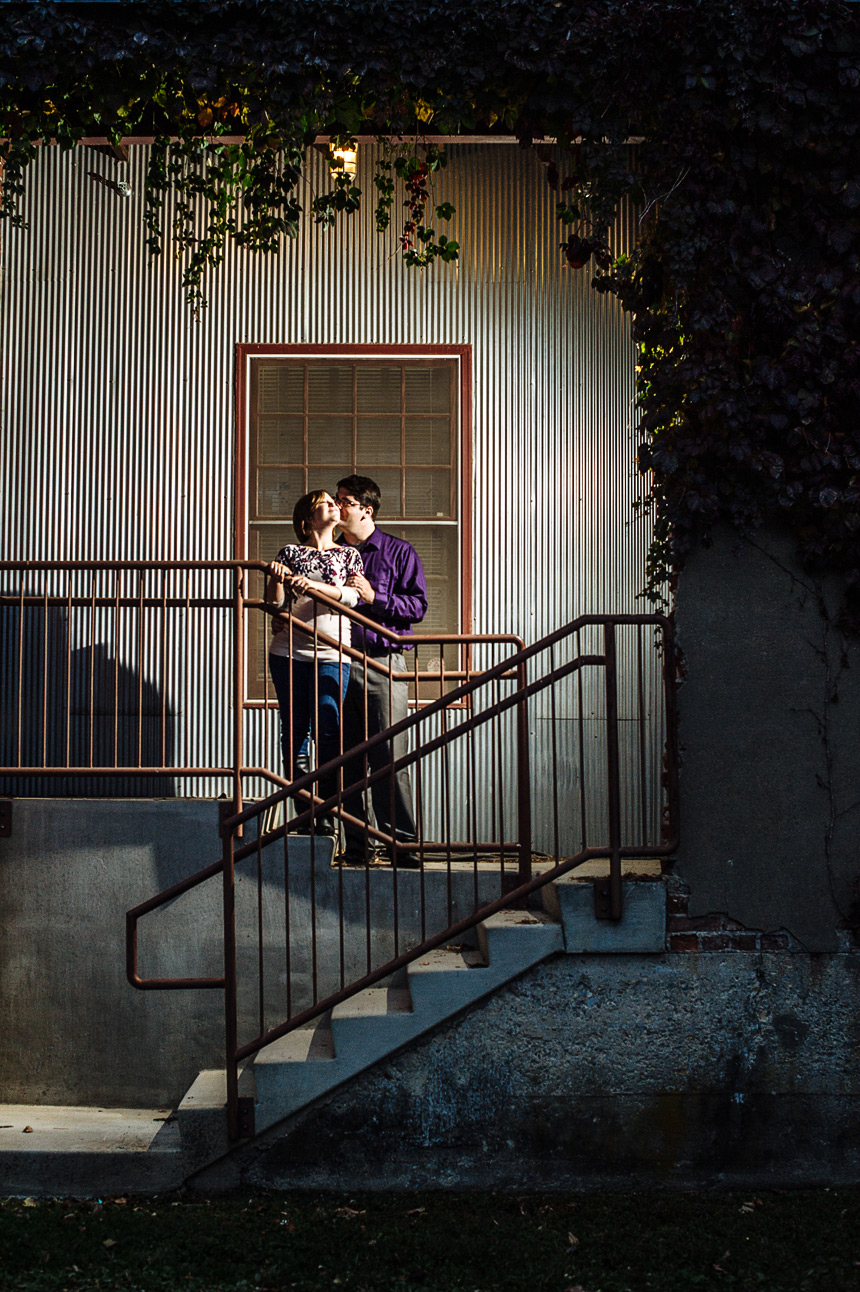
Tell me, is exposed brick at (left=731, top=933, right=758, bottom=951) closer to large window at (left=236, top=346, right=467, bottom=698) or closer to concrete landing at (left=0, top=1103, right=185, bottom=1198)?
concrete landing at (left=0, top=1103, right=185, bottom=1198)

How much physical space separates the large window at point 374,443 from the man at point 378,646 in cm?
102

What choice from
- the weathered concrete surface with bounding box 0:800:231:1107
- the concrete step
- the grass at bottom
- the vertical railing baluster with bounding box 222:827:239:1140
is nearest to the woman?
the weathered concrete surface with bounding box 0:800:231:1107

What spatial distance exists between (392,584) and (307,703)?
976 mm

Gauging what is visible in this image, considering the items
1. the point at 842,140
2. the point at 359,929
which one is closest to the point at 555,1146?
the point at 359,929

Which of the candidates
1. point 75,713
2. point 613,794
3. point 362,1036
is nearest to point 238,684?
point 362,1036

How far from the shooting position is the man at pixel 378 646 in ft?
19.7

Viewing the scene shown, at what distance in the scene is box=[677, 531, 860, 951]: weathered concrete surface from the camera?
195 inches

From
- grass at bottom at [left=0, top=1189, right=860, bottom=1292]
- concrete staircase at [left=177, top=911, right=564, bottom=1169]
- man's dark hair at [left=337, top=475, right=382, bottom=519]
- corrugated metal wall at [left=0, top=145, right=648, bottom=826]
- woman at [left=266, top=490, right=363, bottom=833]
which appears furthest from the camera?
corrugated metal wall at [left=0, top=145, right=648, bottom=826]

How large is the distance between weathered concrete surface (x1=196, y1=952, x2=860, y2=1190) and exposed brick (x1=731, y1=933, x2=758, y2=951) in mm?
106

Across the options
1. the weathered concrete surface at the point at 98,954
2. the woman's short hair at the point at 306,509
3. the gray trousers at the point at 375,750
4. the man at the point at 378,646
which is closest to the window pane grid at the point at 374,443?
the man at the point at 378,646

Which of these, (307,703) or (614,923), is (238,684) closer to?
(307,703)

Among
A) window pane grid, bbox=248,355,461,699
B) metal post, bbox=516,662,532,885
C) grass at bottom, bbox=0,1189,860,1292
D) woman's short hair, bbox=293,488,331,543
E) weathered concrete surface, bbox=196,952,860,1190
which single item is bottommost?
grass at bottom, bbox=0,1189,860,1292

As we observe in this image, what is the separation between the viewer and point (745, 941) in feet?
16.1

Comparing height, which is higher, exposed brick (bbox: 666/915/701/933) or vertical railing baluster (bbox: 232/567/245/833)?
vertical railing baluster (bbox: 232/567/245/833)
